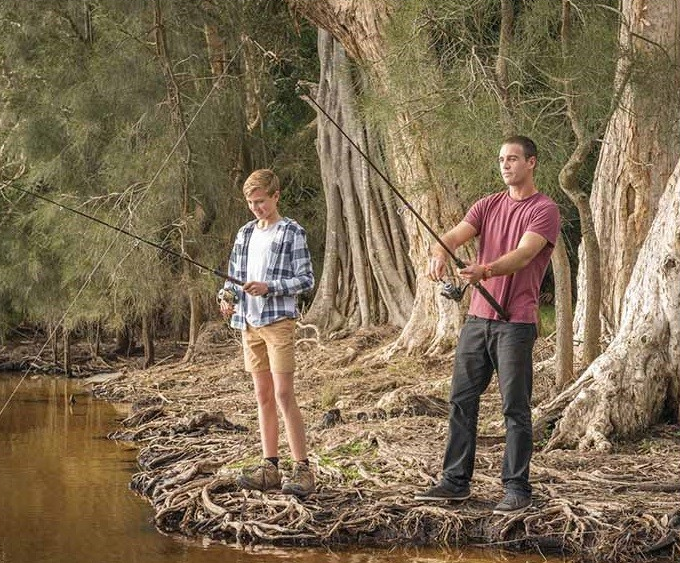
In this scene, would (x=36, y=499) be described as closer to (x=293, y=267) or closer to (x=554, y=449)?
(x=293, y=267)

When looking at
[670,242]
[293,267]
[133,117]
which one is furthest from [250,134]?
[293,267]

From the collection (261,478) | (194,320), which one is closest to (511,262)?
(261,478)

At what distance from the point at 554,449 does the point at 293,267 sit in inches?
66.4

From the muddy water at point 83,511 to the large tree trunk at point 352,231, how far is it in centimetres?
309

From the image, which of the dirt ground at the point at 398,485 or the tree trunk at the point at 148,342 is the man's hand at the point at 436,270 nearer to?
the dirt ground at the point at 398,485

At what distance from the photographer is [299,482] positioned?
207 inches

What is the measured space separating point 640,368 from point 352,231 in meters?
5.67

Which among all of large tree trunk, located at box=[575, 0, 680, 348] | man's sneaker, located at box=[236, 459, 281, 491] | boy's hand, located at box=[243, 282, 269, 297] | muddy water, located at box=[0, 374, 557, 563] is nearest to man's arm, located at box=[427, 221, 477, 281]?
boy's hand, located at box=[243, 282, 269, 297]

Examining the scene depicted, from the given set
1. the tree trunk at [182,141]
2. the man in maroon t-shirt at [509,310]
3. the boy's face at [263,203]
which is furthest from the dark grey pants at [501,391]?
the tree trunk at [182,141]

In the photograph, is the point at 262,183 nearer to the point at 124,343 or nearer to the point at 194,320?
the point at 194,320

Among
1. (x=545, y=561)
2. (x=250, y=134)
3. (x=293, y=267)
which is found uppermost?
(x=250, y=134)

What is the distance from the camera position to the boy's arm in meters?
5.13

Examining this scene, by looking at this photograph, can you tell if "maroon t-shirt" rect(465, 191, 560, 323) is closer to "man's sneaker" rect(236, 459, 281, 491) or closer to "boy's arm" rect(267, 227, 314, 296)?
"boy's arm" rect(267, 227, 314, 296)

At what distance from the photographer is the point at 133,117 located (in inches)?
475
